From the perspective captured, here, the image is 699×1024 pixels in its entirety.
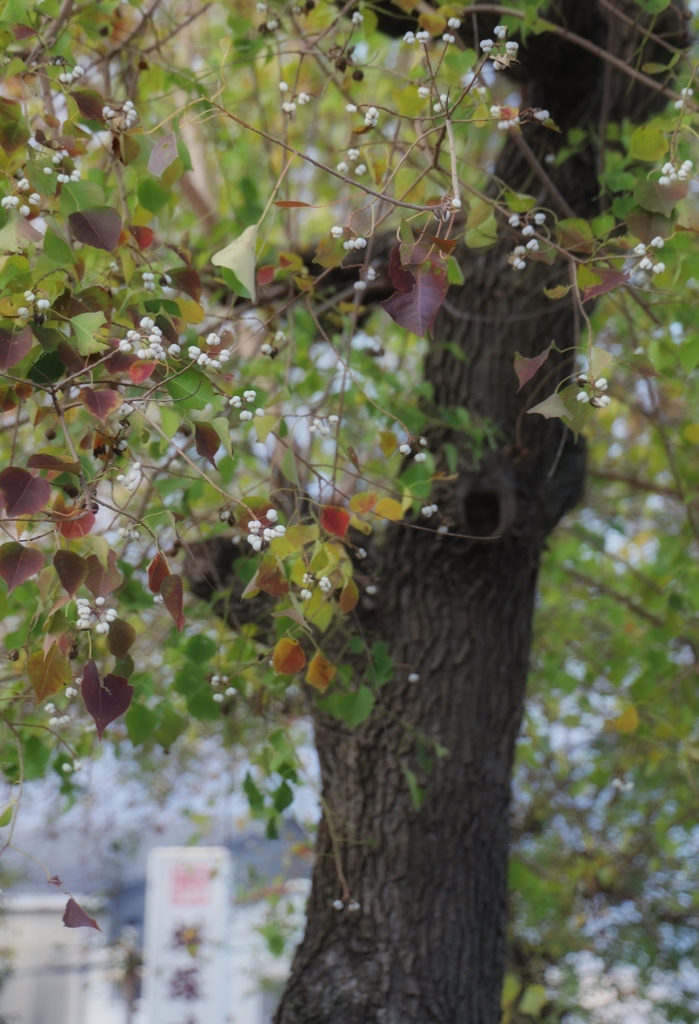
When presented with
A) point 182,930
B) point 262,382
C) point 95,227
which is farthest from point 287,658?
point 182,930

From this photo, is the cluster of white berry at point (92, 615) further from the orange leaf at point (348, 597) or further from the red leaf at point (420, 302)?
the red leaf at point (420, 302)

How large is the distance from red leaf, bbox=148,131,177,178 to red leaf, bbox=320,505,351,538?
44cm

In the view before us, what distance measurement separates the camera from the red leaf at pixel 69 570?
3.06ft

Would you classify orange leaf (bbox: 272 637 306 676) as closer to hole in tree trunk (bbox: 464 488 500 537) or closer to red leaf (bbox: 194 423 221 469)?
red leaf (bbox: 194 423 221 469)

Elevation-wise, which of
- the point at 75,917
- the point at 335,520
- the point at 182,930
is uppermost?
the point at 335,520

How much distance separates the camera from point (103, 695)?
99 centimetres

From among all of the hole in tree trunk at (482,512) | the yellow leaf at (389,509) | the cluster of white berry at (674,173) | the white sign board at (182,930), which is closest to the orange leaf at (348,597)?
the yellow leaf at (389,509)

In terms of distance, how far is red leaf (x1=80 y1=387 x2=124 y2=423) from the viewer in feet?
3.36

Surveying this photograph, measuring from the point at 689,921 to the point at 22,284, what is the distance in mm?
3668

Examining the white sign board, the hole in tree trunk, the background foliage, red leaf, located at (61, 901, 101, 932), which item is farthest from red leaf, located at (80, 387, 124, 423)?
the white sign board

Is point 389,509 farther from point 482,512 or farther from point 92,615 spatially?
point 482,512

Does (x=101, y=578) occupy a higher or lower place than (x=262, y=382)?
lower

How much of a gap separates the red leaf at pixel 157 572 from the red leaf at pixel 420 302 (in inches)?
14.6

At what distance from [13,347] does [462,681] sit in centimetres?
122
